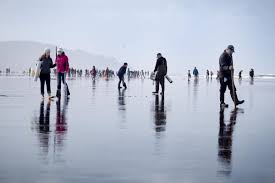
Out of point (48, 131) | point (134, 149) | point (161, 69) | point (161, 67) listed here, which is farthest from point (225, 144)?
point (161, 67)

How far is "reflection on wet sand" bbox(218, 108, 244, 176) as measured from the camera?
654 cm

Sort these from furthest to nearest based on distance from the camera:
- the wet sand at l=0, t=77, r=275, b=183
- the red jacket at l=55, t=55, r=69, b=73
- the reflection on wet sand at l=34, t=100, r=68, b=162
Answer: the red jacket at l=55, t=55, r=69, b=73, the reflection on wet sand at l=34, t=100, r=68, b=162, the wet sand at l=0, t=77, r=275, b=183

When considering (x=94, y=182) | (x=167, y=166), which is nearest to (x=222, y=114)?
(x=167, y=166)

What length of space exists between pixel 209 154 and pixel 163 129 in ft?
10.3

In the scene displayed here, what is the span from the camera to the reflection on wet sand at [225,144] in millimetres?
6539

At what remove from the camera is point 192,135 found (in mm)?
9836

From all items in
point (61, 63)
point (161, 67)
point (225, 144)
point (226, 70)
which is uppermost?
point (61, 63)

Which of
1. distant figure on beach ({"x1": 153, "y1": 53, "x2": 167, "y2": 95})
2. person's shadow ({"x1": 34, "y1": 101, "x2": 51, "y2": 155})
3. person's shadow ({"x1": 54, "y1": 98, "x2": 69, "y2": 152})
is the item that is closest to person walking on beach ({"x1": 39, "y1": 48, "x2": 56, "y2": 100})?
distant figure on beach ({"x1": 153, "y1": 53, "x2": 167, "y2": 95})

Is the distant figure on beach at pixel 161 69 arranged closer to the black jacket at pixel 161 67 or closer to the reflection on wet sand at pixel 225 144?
the black jacket at pixel 161 67

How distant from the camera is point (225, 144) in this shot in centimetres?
859

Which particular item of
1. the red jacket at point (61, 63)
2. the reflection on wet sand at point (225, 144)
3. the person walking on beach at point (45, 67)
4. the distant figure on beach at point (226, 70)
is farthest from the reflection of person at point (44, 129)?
the red jacket at point (61, 63)

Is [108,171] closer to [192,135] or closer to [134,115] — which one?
[192,135]

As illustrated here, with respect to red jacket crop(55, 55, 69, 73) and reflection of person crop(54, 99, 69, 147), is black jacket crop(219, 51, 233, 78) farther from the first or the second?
red jacket crop(55, 55, 69, 73)

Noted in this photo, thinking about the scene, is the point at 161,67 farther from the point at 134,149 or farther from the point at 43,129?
the point at 134,149
